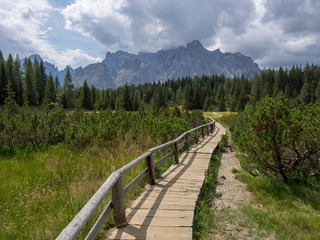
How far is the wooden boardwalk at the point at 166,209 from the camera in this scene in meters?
3.26

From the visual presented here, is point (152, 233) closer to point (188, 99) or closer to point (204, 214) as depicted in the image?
point (204, 214)

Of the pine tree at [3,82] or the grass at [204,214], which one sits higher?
the pine tree at [3,82]

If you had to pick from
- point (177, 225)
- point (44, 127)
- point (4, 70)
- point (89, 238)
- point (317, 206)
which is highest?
point (4, 70)

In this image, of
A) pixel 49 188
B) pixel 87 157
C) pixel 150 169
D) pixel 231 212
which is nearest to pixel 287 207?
pixel 231 212

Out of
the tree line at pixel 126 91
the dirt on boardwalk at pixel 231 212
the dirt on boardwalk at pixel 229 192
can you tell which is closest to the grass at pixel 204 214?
the dirt on boardwalk at pixel 231 212

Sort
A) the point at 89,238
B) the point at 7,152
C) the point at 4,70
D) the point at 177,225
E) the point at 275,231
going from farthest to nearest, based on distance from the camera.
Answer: the point at 4,70 → the point at 7,152 → the point at 275,231 → the point at 177,225 → the point at 89,238

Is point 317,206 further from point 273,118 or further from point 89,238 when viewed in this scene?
point 89,238

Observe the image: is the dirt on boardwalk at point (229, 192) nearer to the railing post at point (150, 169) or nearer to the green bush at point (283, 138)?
the green bush at point (283, 138)

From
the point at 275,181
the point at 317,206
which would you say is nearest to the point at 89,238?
the point at 317,206

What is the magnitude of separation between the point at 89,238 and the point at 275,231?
3.85 meters

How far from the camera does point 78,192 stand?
461 cm

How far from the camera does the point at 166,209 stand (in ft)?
13.5

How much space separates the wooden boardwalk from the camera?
3260 mm

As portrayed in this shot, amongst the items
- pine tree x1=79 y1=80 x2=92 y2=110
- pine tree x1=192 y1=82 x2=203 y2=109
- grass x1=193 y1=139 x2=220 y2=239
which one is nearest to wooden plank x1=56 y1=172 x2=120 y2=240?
grass x1=193 y1=139 x2=220 y2=239
